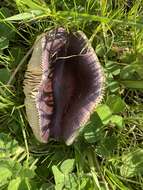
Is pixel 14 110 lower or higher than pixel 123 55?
lower

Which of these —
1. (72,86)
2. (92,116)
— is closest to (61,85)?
(72,86)

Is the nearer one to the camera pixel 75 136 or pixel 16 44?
pixel 75 136

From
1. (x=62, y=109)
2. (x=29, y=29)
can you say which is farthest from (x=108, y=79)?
(x=29, y=29)

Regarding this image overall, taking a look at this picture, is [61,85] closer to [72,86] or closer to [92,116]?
[72,86]

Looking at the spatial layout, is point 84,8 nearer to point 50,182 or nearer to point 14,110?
point 14,110
